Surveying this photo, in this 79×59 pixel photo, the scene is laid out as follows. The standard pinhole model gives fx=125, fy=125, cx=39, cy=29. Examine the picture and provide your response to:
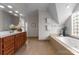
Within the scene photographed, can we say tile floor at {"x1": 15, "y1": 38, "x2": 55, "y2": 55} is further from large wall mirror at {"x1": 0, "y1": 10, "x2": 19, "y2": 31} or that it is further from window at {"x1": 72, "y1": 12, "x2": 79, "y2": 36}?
window at {"x1": 72, "y1": 12, "x2": 79, "y2": 36}

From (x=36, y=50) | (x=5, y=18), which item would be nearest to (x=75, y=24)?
(x=36, y=50)

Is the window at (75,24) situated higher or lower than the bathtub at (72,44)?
higher

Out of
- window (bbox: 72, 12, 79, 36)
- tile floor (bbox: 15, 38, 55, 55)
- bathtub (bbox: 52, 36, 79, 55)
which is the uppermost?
window (bbox: 72, 12, 79, 36)

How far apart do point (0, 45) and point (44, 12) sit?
6232mm

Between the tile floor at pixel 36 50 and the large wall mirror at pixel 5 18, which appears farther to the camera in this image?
the tile floor at pixel 36 50

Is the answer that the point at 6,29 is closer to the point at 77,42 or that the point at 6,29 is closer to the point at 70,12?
the point at 77,42

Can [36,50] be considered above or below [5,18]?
below

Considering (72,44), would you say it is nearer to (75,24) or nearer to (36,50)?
(36,50)

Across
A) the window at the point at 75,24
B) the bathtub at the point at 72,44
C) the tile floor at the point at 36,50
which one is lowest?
the tile floor at the point at 36,50

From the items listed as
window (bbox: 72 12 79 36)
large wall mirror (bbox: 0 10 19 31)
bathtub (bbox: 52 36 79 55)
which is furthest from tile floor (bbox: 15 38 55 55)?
window (bbox: 72 12 79 36)

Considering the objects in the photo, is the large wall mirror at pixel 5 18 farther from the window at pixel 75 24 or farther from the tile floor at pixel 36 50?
the window at pixel 75 24

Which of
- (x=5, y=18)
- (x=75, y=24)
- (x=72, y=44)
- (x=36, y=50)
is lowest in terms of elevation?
(x=36, y=50)

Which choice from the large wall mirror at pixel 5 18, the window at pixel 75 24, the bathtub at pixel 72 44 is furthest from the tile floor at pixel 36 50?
the window at pixel 75 24
